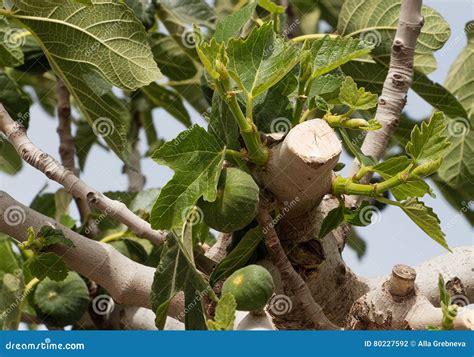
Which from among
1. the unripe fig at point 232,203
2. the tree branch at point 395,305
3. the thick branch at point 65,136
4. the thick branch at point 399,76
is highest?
the unripe fig at point 232,203

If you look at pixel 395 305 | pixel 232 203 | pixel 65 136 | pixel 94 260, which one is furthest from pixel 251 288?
pixel 65 136

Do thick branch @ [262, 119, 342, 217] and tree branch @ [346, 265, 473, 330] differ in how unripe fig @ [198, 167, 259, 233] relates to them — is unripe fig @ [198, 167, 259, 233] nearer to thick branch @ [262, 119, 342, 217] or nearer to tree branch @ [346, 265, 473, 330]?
thick branch @ [262, 119, 342, 217]

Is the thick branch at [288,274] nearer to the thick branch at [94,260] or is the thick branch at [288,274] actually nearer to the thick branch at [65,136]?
the thick branch at [94,260]

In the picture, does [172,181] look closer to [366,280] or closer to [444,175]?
[366,280]

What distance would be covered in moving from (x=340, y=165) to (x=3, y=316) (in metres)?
0.84

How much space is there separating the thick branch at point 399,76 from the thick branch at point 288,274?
13.6 inches

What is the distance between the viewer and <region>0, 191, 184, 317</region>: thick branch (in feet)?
5.49

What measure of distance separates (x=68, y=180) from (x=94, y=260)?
148mm

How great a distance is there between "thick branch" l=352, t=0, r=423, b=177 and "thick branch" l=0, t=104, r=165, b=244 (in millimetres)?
473

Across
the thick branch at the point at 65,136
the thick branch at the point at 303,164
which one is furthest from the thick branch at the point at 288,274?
the thick branch at the point at 65,136

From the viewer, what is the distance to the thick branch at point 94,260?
1.67 metres

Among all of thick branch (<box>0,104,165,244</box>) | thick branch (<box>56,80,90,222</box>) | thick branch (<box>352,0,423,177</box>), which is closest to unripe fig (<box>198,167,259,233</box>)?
thick branch (<box>0,104,165,244</box>)

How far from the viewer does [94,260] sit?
1728 millimetres

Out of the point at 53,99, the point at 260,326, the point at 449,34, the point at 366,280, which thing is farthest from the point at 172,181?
the point at 53,99
